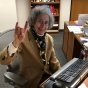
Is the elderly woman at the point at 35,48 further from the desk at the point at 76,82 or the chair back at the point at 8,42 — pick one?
the desk at the point at 76,82

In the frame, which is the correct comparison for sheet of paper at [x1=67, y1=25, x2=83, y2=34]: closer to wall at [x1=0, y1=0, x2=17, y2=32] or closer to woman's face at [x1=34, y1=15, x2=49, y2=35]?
woman's face at [x1=34, y1=15, x2=49, y2=35]

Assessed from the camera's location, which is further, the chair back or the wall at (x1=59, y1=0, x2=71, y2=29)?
the wall at (x1=59, y1=0, x2=71, y2=29)

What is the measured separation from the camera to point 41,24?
1.28 metres

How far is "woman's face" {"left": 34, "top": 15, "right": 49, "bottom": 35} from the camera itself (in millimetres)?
1273

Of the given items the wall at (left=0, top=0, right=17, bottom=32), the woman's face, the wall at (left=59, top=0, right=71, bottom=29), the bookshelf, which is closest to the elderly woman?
the woman's face

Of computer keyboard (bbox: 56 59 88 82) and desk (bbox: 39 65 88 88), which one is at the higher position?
computer keyboard (bbox: 56 59 88 82)

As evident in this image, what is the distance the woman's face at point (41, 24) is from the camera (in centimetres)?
127

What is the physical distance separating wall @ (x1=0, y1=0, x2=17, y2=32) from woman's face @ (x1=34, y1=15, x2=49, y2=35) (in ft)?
8.85

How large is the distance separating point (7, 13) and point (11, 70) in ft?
9.38

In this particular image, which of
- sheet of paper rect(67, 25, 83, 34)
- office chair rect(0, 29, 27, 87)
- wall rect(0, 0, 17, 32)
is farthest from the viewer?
wall rect(0, 0, 17, 32)

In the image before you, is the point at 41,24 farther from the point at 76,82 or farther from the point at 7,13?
the point at 7,13

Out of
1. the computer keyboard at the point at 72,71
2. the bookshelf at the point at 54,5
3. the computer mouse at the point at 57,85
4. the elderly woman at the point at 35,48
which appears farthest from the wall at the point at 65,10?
the computer mouse at the point at 57,85

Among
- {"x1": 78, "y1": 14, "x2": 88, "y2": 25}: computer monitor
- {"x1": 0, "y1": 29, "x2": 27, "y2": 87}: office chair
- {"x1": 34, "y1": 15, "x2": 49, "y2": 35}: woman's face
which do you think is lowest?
{"x1": 0, "y1": 29, "x2": 27, "y2": 87}: office chair

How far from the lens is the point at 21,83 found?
3.51 feet
